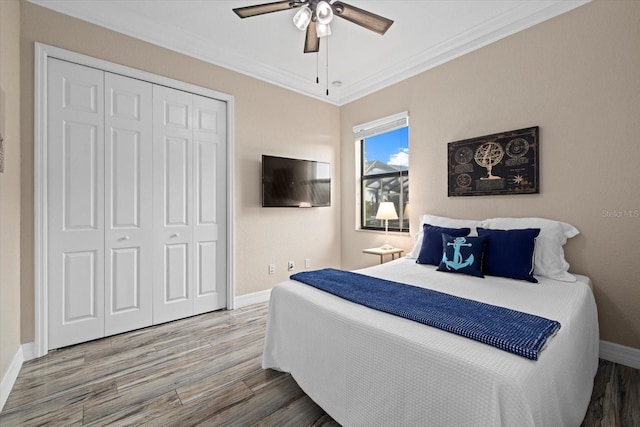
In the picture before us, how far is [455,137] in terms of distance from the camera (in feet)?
10.2

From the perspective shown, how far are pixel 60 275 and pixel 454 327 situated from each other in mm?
2964

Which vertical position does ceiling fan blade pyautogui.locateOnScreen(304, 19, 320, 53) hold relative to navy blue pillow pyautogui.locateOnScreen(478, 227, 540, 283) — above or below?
above

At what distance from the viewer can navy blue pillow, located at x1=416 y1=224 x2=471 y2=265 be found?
8.78ft

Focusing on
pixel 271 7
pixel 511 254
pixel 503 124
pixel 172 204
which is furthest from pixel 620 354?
pixel 172 204

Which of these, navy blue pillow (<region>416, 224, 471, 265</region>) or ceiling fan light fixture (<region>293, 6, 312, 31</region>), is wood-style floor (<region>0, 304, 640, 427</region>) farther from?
ceiling fan light fixture (<region>293, 6, 312, 31</region>)

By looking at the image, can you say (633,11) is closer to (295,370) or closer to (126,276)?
(295,370)

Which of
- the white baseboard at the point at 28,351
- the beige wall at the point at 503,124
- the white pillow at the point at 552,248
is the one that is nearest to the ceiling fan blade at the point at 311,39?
the beige wall at the point at 503,124

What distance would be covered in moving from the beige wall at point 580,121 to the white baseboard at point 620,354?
0.04m

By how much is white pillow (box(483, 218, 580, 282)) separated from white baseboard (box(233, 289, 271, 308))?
8.77 ft

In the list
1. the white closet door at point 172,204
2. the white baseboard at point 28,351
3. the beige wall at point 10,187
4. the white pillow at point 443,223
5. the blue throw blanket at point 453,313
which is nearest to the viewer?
the blue throw blanket at point 453,313

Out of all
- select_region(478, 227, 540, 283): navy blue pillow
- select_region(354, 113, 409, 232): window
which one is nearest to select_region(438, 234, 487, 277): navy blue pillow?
select_region(478, 227, 540, 283): navy blue pillow

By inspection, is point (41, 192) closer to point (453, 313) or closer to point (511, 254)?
point (453, 313)

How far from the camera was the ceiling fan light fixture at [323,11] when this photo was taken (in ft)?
6.64

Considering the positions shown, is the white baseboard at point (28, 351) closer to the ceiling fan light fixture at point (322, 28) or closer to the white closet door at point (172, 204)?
the white closet door at point (172, 204)
